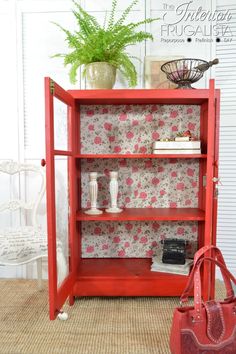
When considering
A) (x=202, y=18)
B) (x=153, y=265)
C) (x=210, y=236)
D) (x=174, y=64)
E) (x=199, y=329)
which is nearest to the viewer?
(x=199, y=329)

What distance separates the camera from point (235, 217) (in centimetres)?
223

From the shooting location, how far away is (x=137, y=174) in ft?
A: 7.31

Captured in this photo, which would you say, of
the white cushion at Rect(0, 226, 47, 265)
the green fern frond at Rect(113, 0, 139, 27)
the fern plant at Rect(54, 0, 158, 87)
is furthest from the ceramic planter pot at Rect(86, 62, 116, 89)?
the white cushion at Rect(0, 226, 47, 265)

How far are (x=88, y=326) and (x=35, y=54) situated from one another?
1.95 meters

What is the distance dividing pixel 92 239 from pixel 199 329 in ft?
4.03

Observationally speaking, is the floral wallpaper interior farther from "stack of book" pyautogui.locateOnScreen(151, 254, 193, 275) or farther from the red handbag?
the red handbag

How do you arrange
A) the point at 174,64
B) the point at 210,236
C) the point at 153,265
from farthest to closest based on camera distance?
the point at 153,265
the point at 174,64
the point at 210,236

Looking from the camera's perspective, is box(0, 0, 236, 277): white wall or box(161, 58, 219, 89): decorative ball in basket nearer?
box(161, 58, 219, 89): decorative ball in basket

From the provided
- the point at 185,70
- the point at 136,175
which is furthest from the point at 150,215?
the point at 185,70

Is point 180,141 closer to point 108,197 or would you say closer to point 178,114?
point 178,114

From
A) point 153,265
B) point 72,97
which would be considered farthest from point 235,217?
point 72,97

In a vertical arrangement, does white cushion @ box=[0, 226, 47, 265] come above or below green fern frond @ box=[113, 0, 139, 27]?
below

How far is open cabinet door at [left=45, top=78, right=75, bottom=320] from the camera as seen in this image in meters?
1.44

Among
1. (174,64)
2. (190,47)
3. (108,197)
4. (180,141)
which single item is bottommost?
(108,197)
